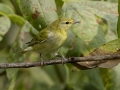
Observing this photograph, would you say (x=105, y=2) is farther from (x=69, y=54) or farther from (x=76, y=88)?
(x=76, y=88)

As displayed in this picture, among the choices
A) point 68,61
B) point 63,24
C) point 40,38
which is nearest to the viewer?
point 68,61

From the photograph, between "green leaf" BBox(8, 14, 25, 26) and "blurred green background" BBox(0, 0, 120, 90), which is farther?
"green leaf" BBox(8, 14, 25, 26)

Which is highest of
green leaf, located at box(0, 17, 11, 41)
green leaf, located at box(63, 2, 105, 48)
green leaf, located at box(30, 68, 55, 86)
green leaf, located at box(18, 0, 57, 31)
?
green leaf, located at box(18, 0, 57, 31)

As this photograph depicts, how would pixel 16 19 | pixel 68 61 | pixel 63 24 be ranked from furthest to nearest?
1. pixel 63 24
2. pixel 16 19
3. pixel 68 61

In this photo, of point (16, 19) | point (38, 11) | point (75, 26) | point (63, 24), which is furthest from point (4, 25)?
point (63, 24)

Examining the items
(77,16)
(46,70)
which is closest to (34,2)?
(77,16)

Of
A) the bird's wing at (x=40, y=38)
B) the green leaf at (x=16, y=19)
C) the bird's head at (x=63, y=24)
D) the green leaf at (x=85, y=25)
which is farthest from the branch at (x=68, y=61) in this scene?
the bird's head at (x=63, y=24)

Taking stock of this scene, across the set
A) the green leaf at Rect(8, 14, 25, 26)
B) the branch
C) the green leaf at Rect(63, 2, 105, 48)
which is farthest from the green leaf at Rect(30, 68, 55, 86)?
the branch

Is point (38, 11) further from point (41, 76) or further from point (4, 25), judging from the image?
point (41, 76)

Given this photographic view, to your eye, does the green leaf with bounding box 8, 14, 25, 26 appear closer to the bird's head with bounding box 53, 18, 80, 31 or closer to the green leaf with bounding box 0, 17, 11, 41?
the green leaf with bounding box 0, 17, 11, 41
